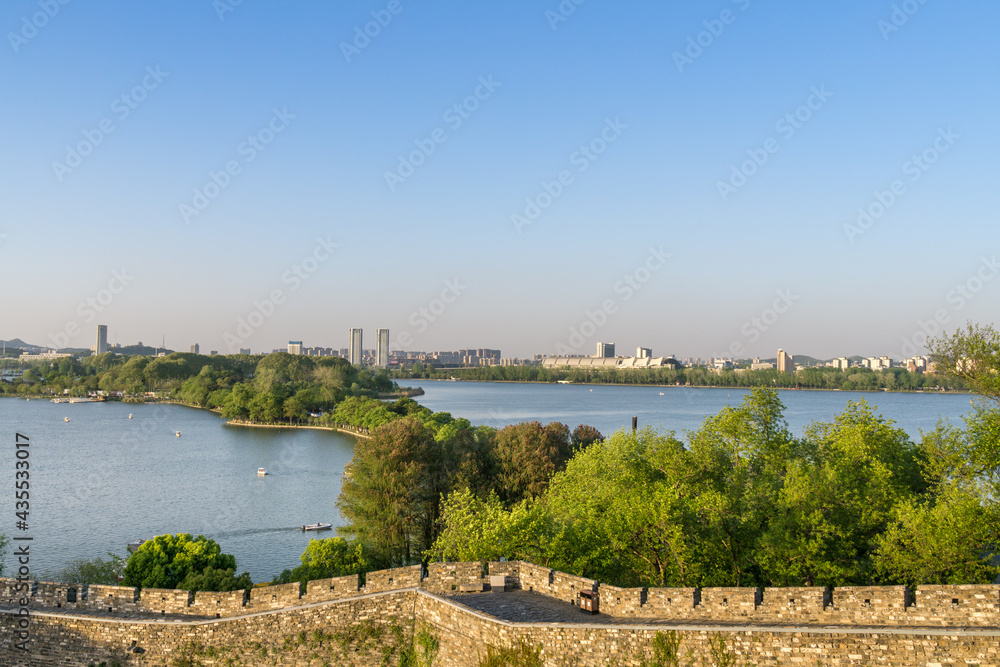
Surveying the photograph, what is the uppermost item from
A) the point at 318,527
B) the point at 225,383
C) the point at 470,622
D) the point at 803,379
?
the point at 470,622

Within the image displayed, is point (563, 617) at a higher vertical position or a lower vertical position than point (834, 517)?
lower

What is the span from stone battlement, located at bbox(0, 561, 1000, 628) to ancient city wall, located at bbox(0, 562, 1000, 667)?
18mm

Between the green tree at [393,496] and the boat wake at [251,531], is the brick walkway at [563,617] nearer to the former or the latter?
the green tree at [393,496]

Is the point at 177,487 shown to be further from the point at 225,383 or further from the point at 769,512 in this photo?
the point at 225,383

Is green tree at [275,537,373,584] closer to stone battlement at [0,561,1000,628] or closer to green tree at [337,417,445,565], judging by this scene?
green tree at [337,417,445,565]

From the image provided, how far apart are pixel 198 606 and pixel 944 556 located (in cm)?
1393

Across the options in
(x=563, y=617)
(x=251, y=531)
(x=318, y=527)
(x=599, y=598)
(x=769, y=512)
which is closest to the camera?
(x=563, y=617)

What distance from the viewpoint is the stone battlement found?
373 inches

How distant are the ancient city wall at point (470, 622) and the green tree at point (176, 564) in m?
5.08

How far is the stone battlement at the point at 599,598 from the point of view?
9469 millimetres

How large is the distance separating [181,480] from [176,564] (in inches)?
1171

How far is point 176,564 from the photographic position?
1916 centimetres

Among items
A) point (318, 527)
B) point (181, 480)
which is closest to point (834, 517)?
point (318, 527)

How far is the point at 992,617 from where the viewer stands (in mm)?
9148
